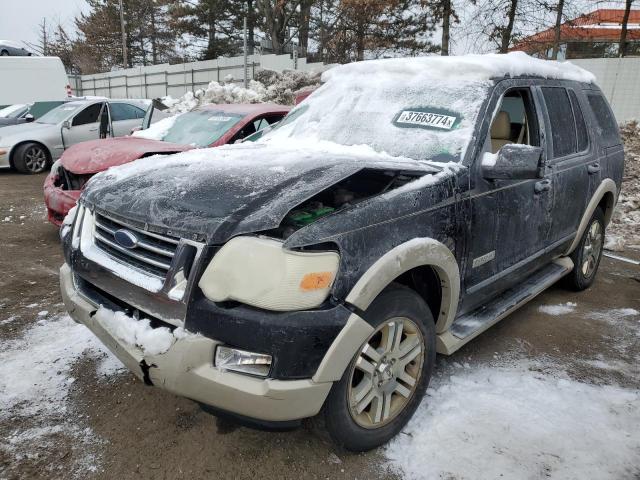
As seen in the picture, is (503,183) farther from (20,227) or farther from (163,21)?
(163,21)

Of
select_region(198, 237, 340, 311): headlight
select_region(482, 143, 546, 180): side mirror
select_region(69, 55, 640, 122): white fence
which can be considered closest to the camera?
select_region(198, 237, 340, 311): headlight

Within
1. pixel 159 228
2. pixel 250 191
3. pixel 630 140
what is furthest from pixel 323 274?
pixel 630 140

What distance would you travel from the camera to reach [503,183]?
2990 millimetres

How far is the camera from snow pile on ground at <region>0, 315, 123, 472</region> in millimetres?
2434

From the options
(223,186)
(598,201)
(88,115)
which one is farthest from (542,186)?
(88,115)

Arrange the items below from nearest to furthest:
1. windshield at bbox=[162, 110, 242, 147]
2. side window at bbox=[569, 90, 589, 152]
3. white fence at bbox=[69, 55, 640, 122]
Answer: side window at bbox=[569, 90, 589, 152]
windshield at bbox=[162, 110, 242, 147]
white fence at bbox=[69, 55, 640, 122]

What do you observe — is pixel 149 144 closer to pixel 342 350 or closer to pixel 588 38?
pixel 342 350

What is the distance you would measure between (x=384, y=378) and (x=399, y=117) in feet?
5.38

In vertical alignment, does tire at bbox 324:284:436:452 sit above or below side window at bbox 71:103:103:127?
below

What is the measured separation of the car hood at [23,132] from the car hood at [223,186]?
29.2 ft

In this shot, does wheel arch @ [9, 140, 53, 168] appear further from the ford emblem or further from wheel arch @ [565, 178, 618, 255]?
wheel arch @ [565, 178, 618, 255]

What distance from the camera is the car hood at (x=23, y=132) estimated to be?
10.2 meters

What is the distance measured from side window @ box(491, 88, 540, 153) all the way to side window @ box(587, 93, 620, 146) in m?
0.92

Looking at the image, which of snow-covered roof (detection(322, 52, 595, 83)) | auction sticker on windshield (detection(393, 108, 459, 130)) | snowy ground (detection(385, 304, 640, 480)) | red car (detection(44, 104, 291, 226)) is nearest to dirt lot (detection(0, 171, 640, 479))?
snowy ground (detection(385, 304, 640, 480))
